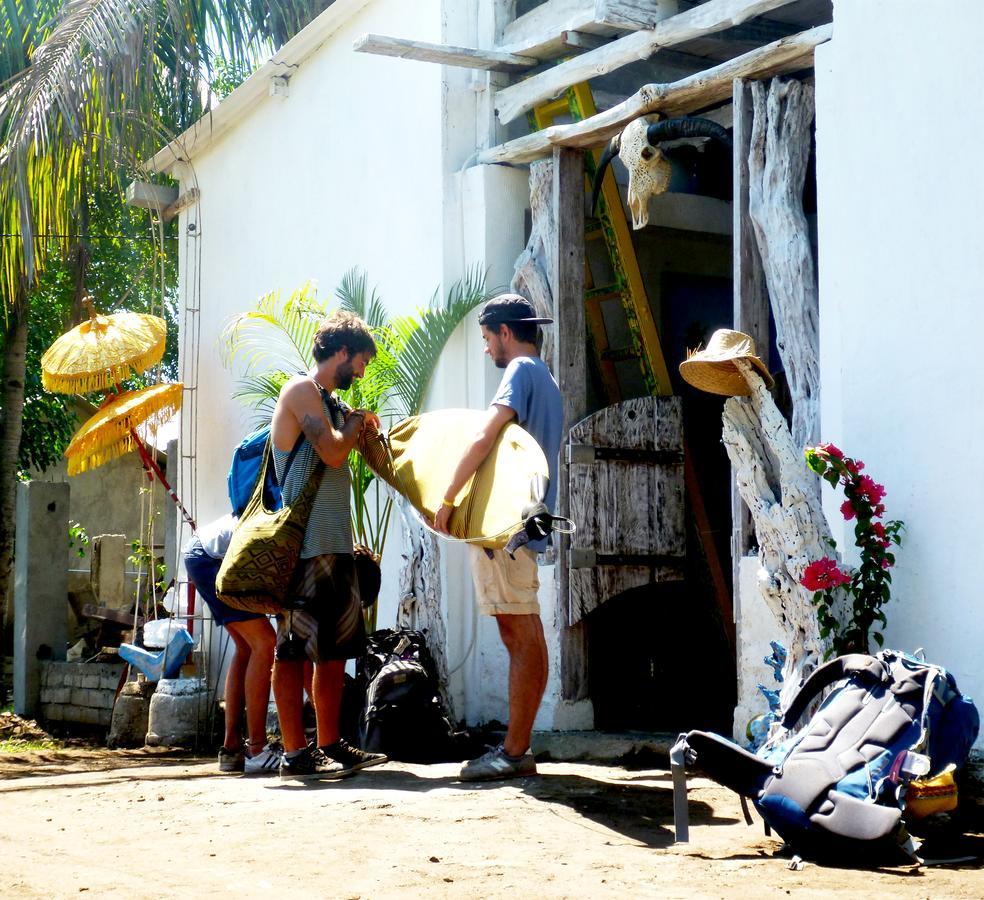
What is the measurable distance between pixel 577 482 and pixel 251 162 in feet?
14.1

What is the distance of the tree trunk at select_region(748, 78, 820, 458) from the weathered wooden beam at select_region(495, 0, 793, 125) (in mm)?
371

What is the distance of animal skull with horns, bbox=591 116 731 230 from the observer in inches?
262

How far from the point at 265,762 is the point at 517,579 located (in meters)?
1.61

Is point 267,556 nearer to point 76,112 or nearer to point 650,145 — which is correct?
point 650,145

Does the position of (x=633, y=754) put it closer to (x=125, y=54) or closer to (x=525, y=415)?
(x=525, y=415)

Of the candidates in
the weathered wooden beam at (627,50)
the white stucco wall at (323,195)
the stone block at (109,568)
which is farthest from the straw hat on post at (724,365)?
the stone block at (109,568)

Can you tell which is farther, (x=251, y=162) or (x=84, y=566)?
(x=84, y=566)

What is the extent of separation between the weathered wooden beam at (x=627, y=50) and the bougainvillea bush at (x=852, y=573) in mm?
2270

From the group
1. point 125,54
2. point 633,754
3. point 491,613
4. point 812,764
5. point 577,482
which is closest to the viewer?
point 812,764

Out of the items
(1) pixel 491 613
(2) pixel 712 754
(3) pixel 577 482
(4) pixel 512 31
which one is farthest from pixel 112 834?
(4) pixel 512 31

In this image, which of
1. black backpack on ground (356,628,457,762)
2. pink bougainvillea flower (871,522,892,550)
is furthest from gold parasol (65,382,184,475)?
pink bougainvillea flower (871,522,892,550)

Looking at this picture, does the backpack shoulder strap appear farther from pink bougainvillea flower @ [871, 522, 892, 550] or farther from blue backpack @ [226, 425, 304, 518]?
blue backpack @ [226, 425, 304, 518]

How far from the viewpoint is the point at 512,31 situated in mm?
7789

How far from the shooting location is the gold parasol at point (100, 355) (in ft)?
30.4
